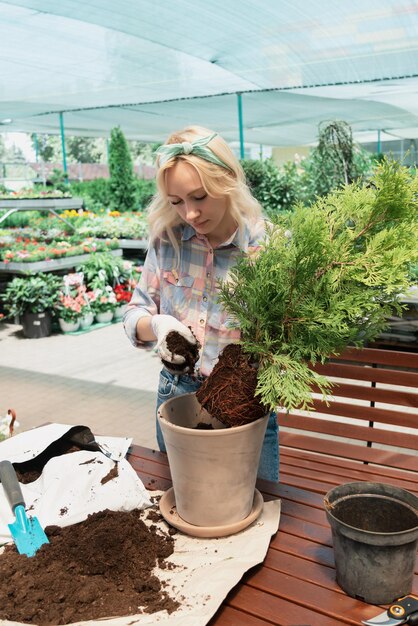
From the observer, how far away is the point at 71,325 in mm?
6594

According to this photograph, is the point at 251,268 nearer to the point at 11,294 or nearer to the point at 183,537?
the point at 183,537

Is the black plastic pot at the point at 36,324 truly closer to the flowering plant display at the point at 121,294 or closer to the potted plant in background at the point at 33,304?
the potted plant in background at the point at 33,304

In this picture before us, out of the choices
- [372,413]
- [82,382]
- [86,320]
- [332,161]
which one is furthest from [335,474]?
[86,320]

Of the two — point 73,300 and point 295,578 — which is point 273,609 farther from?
point 73,300

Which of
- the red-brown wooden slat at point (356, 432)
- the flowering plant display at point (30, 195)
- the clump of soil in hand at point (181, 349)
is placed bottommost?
the red-brown wooden slat at point (356, 432)

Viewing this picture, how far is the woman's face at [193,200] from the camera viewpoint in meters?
1.42

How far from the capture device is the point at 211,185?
1439 mm

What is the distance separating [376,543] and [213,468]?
347 mm

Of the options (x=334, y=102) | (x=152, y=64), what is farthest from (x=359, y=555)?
(x=334, y=102)

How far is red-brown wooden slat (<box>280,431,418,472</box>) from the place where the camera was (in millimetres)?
2012

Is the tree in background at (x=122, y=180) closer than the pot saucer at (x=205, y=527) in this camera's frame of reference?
No

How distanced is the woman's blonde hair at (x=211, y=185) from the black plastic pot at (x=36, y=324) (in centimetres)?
498

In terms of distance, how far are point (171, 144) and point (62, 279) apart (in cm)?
581

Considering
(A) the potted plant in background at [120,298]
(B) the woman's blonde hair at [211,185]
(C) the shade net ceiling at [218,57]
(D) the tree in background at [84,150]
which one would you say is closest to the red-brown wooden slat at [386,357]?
(B) the woman's blonde hair at [211,185]
